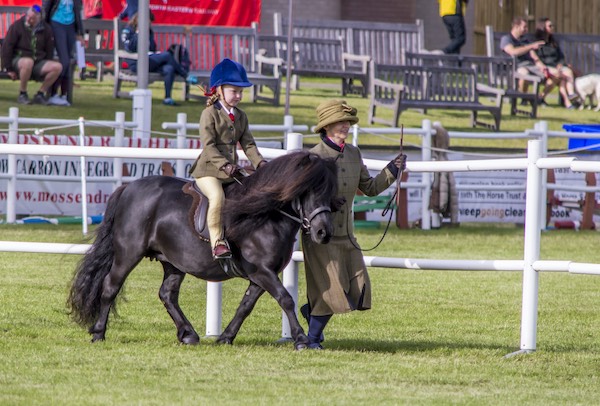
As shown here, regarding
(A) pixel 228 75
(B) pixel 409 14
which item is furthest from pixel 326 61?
(A) pixel 228 75

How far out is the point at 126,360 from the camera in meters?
7.21

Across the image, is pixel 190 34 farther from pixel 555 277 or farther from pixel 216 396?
pixel 216 396

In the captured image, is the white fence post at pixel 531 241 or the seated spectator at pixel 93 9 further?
the seated spectator at pixel 93 9

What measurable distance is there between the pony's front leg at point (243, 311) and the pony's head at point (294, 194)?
0.48 metres

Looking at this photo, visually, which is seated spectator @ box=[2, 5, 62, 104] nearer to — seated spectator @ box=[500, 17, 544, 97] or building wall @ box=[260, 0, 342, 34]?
seated spectator @ box=[500, 17, 544, 97]

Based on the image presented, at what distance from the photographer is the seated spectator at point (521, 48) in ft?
84.5

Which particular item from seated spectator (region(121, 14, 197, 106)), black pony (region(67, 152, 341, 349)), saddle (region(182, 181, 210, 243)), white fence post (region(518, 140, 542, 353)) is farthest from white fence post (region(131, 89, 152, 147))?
white fence post (region(518, 140, 542, 353))

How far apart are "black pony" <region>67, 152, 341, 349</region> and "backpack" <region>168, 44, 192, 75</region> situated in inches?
556

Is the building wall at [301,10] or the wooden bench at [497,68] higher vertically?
the building wall at [301,10]

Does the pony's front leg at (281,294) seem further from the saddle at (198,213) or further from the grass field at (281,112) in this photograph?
the grass field at (281,112)

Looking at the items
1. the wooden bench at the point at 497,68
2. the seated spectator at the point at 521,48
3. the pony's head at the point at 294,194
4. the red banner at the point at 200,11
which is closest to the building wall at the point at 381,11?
the red banner at the point at 200,11

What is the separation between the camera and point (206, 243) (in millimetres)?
7695

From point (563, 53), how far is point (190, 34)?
27.8 feet

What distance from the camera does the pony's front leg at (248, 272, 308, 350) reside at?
24.5ft
